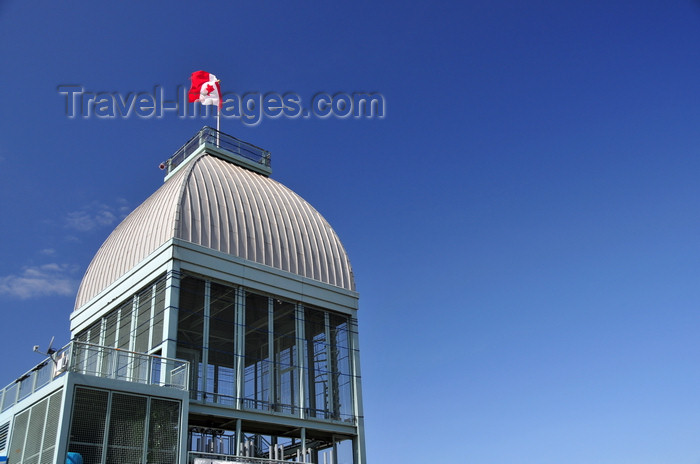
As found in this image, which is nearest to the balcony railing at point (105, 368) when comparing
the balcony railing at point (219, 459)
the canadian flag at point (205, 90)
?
the balcony railing at point (219, 459)

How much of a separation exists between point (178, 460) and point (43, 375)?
249 inches

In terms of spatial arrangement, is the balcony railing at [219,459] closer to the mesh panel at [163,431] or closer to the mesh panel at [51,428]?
the mesh panel at [163,431]

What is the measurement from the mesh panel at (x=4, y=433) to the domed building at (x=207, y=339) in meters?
0.16

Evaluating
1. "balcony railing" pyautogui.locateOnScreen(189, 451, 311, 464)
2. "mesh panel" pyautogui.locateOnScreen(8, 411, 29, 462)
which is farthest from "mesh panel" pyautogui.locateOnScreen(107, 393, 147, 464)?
"mesh panel" pyautogui.locateOnScreen(8, 411, 29, 462)

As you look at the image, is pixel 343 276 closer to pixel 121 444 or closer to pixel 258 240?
pixel 258 240

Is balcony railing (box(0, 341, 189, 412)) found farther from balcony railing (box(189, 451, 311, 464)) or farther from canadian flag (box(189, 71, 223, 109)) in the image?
canadian flag (box(189, 71, 223, 109))

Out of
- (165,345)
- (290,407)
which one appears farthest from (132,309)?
(290,407)

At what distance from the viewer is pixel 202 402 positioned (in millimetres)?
29359

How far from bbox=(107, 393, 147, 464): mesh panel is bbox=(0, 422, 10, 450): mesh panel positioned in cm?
659

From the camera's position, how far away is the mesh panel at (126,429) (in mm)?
25047

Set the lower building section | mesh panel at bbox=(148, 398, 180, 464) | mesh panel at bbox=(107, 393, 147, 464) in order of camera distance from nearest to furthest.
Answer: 1. the lower building section
2. mesh panel at bbox=(107, 393, 147, 464)
3. mesh panel at bbox=(148, 398, 180, 464)

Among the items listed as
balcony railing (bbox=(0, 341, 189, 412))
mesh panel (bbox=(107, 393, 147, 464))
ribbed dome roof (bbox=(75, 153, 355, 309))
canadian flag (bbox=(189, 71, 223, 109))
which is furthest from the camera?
canadian flag (bbox=(189, 71, 223, 109))

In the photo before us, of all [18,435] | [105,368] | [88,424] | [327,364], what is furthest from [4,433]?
[327,364]

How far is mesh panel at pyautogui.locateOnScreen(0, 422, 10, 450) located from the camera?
28934 millimetres
